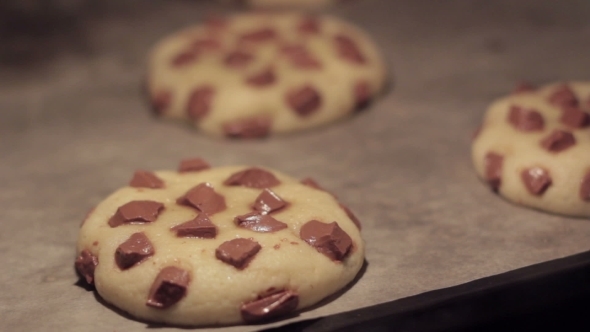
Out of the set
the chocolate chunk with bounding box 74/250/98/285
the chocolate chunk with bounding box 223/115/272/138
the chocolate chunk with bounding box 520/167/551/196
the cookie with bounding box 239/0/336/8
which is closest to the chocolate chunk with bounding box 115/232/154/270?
the chocolate chunk with bounding box 74/250/98/285

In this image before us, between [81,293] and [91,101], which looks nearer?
[81,293]

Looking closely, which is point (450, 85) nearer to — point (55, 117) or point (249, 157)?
point (249, 157)

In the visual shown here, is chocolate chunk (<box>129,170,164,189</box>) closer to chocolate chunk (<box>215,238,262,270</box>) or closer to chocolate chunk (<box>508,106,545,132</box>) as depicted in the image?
chocolate chunk (<box>215,238,262,270</box>)

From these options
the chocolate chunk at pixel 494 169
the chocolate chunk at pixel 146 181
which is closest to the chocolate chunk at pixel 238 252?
the chocolate chunk at pixel 146 181

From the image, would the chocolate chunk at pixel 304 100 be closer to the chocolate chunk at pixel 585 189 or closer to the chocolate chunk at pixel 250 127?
the chocolate chunk at pixel 250 127

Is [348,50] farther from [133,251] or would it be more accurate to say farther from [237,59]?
[133,251]

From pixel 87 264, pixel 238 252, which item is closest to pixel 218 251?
pixel 238 252

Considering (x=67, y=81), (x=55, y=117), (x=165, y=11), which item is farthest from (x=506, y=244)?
(x=165, y=11)
